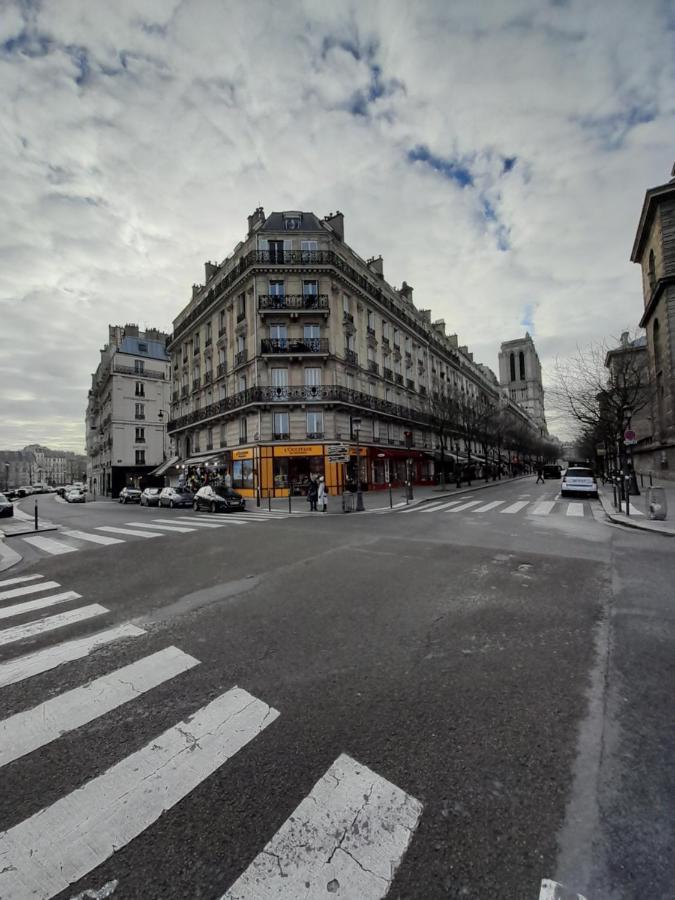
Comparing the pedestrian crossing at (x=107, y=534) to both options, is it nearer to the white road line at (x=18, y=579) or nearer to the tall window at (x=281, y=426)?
the white road line at (x=18, y=579)

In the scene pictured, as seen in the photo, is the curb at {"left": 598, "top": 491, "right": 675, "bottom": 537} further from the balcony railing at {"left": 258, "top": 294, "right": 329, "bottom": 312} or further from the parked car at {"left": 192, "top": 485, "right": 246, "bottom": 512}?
the balcony railing at {"left": 258, "top": 294, "right": 329, "bottom": 312}

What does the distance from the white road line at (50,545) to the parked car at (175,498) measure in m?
12.7

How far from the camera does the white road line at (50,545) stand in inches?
387

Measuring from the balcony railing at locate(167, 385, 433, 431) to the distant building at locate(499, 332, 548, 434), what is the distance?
4613 inches

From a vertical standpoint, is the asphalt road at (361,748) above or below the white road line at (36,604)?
above

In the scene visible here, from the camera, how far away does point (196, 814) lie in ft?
6.53

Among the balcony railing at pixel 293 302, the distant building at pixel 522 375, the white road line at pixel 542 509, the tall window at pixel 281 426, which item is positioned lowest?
the white road line at pixel 542 509

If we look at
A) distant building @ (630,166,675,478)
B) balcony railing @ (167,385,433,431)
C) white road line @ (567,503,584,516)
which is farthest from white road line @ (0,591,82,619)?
distant building @ (630,166,675,478)

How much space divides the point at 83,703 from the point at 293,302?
27.2 meters

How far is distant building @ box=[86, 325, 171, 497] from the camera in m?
46.2

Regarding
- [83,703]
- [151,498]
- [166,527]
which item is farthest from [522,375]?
[83,703]

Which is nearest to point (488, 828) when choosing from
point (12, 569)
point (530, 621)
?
point (530, 621)

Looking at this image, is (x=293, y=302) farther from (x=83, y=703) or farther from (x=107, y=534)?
(x=83, y=703)

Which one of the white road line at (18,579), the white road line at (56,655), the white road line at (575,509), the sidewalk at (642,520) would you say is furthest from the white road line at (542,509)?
the white road line at (18,579)
